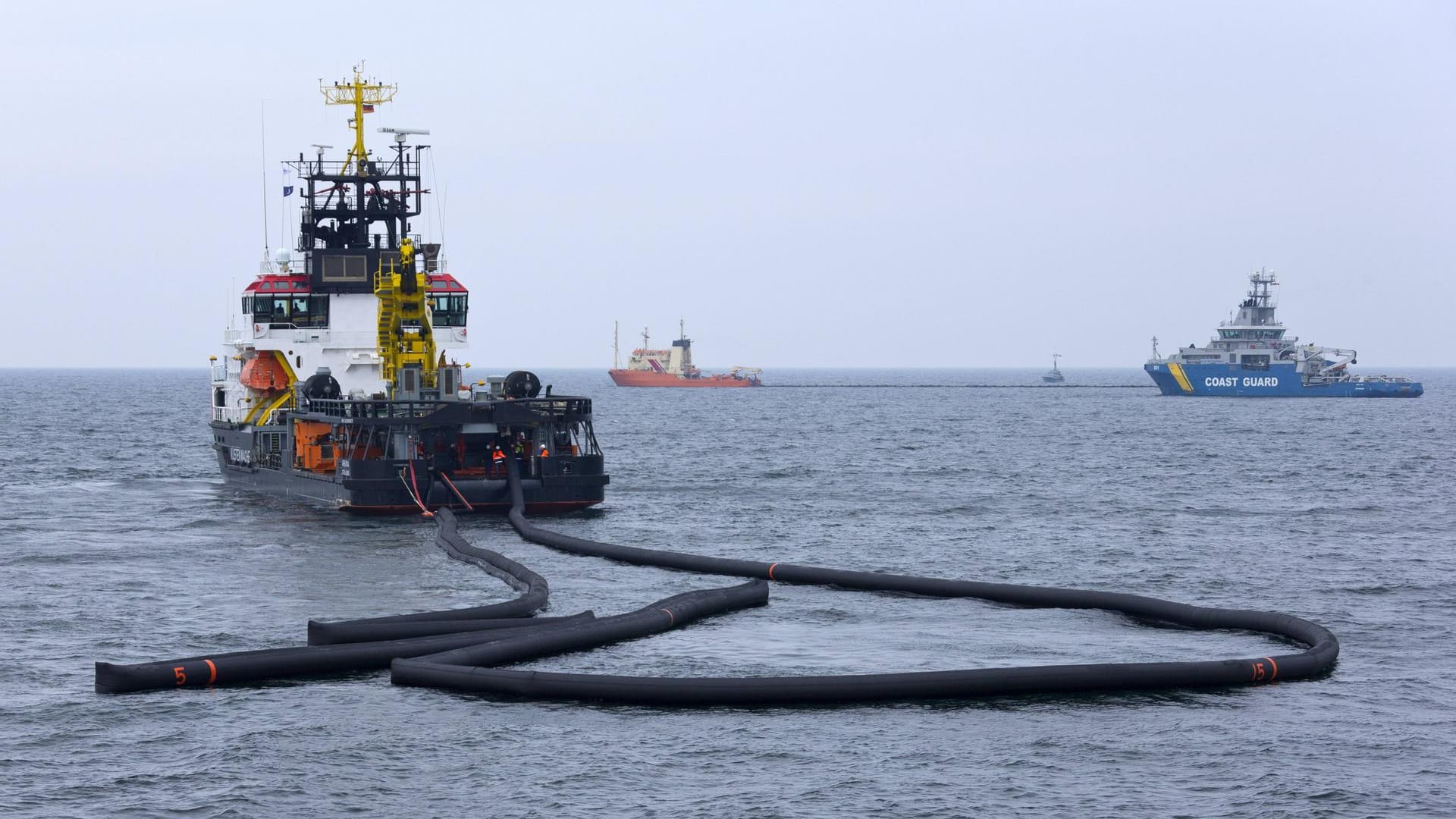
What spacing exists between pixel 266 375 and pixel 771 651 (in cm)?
3142

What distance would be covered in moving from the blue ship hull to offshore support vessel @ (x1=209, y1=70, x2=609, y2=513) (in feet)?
441

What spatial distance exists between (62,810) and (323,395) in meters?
30.4

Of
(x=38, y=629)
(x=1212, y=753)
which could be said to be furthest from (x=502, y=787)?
(x=38, y=629)

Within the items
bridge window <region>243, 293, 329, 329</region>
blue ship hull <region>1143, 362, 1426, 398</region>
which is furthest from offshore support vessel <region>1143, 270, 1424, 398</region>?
bridge window <region>243, 293, 329, 329</region>

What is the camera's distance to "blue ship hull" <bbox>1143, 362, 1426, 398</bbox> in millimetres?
170625

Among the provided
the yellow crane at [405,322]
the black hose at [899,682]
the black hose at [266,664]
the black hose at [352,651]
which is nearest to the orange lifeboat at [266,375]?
the yellow crane at [405,322]

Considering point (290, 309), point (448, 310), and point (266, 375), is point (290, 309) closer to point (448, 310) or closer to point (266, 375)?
point (266, 375)

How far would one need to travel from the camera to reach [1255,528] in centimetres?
4700

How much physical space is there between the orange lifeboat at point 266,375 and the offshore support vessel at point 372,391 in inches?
1.8

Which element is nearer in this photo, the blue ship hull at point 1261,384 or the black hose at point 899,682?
the black hose at point 899,682

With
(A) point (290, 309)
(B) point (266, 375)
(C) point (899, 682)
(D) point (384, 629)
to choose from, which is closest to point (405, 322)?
(A) point (290, 309)

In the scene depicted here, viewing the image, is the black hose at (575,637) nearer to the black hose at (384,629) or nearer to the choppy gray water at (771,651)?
the choppy gray water at (771,651)

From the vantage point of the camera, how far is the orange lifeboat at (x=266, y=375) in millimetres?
53031

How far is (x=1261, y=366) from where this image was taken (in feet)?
558
